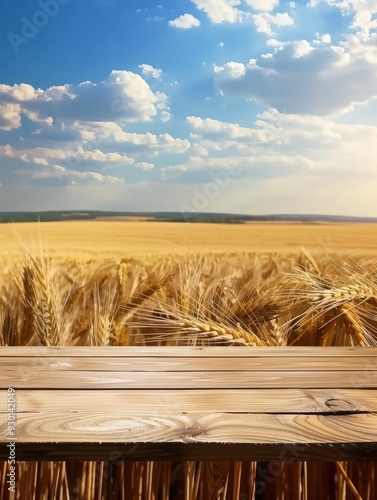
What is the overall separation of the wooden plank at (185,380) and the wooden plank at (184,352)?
0.07m

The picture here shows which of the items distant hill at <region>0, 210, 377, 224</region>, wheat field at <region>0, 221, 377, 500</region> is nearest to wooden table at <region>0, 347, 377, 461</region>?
wheat field at <region>0, 221, 377, 500</region>

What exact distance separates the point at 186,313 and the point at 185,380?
1.88ft

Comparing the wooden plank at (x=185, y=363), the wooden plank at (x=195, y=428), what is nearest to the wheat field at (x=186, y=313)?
the wooden plank at (x=185, y=363)

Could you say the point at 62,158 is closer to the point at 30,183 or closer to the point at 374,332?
the point at 30,183

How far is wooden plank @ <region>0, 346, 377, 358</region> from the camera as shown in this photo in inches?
25.7

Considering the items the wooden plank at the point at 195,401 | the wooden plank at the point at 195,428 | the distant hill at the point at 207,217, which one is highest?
the distant hill at the point at 207,217

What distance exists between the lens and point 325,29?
5.57ft

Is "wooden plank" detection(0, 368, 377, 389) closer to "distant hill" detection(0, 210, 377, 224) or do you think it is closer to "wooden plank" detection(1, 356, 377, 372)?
"wooden plank" detection(1, 356, 377, 372)

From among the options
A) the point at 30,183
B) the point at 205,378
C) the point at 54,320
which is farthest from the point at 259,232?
the point at 205,378

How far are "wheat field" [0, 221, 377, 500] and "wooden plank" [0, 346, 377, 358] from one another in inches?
5.4

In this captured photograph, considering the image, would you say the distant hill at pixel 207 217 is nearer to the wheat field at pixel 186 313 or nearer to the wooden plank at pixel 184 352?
the wheat field at pixel 186 313

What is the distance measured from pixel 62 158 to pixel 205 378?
112cm

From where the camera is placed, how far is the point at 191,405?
1.56ft

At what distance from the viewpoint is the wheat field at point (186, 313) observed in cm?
74
